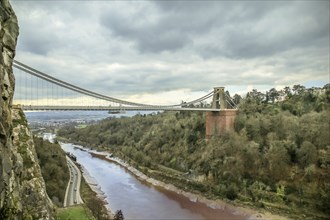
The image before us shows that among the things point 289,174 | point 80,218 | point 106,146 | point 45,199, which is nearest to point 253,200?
point 289,174

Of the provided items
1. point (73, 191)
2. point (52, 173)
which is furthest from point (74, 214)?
point (73, 191)

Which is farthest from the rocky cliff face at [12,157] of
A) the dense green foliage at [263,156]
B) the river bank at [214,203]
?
the dense green foliage at [263,156]

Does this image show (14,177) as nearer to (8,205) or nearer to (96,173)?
(8,205)

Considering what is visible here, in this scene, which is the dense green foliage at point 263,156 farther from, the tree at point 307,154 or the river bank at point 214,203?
the river bank at point 214,203

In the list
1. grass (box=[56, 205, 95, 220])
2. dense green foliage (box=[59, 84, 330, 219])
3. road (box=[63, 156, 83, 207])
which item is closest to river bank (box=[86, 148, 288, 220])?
dense green foliage (box=[59, 84, 330, 219])

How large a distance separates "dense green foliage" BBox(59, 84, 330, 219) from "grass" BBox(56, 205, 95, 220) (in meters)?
10.5

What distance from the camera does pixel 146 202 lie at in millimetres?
20844

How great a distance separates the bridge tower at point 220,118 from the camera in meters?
27.0

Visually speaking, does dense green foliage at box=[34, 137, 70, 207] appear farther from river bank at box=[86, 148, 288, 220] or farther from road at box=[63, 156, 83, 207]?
river bank at box=[86, 148, 288, 220]

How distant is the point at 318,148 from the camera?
20.4 meters

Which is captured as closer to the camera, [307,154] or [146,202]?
[307,154]

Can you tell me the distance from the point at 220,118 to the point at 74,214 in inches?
673

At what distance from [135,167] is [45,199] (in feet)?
70.5

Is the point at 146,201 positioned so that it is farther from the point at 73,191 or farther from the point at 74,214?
the point at 74,214
